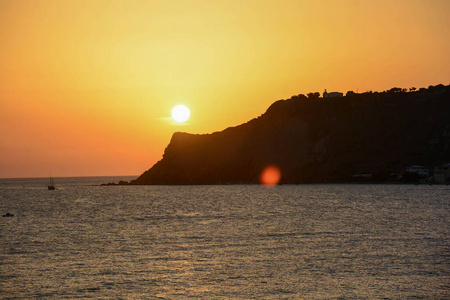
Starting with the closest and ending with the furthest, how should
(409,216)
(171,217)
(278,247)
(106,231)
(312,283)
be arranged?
(312,283) < (278,247) < (106,231) < (409,216) < (171,217)

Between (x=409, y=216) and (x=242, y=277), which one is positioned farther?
(x=409, y=216)

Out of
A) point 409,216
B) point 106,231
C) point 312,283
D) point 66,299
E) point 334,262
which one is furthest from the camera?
point 409,216

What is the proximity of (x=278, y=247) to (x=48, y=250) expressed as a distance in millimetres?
20223

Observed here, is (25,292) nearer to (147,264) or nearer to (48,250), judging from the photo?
(147,264)

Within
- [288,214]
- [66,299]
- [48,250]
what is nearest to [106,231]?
[48,250]

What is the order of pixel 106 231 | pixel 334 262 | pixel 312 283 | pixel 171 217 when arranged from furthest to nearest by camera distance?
pixel 171 217 → pixel 106 231 → pixel 334 262 → pixel 312 283

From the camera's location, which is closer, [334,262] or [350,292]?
[350,292]

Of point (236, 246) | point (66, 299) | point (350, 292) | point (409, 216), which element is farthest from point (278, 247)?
point (409, 216)

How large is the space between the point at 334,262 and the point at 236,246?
11.7m

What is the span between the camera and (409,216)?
7806cm

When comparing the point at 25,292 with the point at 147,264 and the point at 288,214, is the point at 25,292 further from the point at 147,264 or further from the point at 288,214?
the point at 288,214

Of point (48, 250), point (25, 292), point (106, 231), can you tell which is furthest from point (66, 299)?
point (106, 231)

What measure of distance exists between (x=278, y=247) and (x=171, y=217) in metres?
37.1

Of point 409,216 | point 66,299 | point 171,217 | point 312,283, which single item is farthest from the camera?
point 171,217
